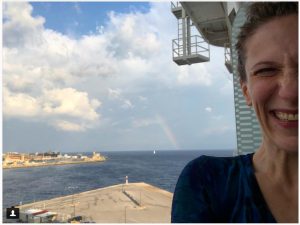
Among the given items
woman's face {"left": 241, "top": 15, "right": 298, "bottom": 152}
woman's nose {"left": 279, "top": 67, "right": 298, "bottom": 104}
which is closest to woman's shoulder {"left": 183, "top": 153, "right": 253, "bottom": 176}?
woman's face {"left": 241, "top": 15, "right": 298, "bottom": 152}

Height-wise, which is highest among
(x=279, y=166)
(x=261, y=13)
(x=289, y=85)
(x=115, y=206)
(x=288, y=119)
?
(x=261, y=13)

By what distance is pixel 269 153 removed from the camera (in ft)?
4.28

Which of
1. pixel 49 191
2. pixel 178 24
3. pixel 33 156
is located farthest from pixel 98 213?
pixel 33 156

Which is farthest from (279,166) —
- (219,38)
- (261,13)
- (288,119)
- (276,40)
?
(219,38)

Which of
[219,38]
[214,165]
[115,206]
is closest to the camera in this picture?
[214,165]

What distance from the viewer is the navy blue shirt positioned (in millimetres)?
1161

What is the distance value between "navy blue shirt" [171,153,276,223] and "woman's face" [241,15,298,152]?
0.22 m

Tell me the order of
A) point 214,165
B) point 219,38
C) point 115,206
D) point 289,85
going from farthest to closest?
point 115,206
point 219,38
point 214,165
point 289,85

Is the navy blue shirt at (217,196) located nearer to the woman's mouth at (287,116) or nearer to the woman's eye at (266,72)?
the woman's mouth at (287,116)

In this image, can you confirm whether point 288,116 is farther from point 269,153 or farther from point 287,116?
point 269,153

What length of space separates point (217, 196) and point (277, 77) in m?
0.51

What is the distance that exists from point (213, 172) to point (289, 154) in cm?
32

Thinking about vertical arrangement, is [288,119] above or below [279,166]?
above

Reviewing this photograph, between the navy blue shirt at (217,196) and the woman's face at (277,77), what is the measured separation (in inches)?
8.5
